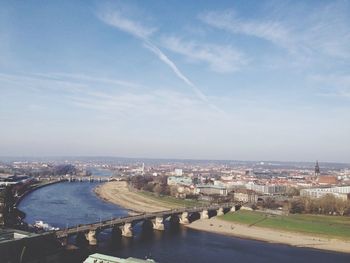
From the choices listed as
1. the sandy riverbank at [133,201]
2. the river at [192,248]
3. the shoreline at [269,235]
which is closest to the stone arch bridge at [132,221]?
the river at [192,248]

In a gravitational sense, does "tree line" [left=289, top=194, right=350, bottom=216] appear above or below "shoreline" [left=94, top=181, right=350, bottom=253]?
above

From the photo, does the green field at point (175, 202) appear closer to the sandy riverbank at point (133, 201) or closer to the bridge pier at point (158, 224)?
the sandy riverbank at point (133, 201)

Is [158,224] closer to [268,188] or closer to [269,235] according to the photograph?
[269,235]

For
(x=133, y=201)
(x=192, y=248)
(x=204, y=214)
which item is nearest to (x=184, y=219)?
(x=204, y=214)

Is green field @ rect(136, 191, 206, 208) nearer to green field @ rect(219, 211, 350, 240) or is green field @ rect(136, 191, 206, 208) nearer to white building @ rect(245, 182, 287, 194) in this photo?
green field @ rect(219, 211, 350, 240)

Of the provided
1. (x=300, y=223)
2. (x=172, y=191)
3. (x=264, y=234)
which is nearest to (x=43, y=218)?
(x=264, y=234)

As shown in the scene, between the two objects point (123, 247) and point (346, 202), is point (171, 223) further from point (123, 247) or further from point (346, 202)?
point (346, 202)

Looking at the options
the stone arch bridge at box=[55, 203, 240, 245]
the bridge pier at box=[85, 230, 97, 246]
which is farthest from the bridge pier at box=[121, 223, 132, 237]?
the bridge pier at box=[85, 230, 97, 246]
